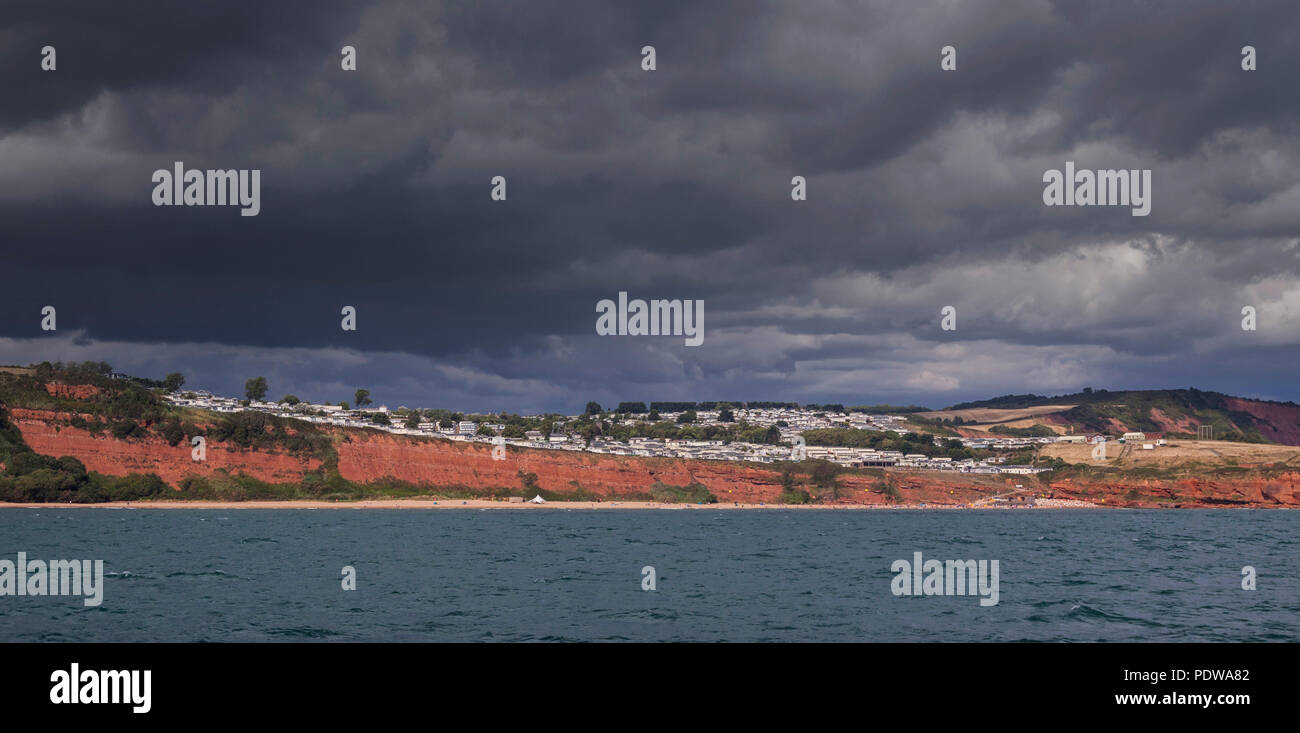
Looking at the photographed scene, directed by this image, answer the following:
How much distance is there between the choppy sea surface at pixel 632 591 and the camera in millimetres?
38438

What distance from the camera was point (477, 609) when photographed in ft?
146

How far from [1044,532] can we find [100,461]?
186m

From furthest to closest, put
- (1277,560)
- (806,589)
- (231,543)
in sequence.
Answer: (231,543) < (1277,560) < (806,589)

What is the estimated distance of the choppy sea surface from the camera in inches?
1513

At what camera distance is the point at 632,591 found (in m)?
51.4

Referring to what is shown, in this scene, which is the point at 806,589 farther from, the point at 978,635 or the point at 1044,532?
the point at 1044,532
